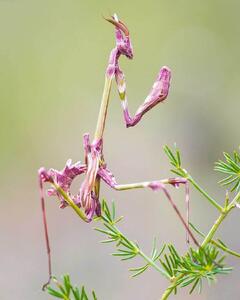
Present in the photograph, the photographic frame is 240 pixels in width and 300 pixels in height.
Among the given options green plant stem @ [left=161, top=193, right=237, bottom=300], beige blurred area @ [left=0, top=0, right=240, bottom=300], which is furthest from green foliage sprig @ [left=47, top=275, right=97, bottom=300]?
beige blurred area @ [left=0, top=0, right=240, bottom=300]

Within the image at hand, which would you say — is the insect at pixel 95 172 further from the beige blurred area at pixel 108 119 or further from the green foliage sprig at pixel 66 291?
the beige blurred area at pixel 108 119

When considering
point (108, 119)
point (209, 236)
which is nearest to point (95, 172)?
point (209, 236)

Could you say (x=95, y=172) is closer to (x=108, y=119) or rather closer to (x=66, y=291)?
(x=66, y=291)

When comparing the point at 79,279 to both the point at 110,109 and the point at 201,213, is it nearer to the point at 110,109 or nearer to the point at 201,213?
the point at 201,213

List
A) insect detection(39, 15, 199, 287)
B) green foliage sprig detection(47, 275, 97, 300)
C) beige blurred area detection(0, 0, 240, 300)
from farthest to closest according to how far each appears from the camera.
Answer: beige blurred area detection(0, 0, 240, 300) → insect detection(39, 15, 199, 287) → green foliage sprig detection(47, 275, 97, 300)

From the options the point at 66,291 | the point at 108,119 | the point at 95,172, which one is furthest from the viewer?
the point at 108,119

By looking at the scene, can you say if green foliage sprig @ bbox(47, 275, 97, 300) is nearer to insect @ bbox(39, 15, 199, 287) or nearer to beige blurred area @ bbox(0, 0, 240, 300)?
insect @ bbox(39, 15, 199, 287)

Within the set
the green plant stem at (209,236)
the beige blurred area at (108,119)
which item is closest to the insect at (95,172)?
the green plant stem at (209,236)

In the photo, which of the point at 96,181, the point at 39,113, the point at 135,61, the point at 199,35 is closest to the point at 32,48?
the point at 39,113

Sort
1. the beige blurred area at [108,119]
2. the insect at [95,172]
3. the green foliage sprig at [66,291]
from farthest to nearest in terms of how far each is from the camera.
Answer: the beige blurred area at [108,119]
the insect at [95,172]
the green foliage sprig at [66,291]
